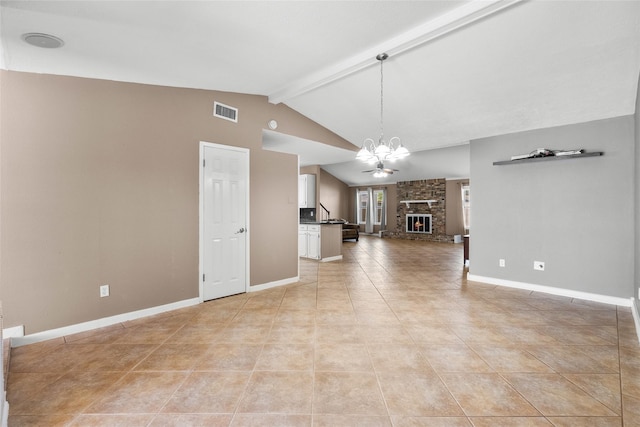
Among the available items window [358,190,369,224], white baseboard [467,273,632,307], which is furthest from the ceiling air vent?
window [358,190,369,224]

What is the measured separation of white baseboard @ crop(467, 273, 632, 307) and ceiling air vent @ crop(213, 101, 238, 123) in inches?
179

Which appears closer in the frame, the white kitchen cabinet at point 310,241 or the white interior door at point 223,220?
the white interior door at point 223,220

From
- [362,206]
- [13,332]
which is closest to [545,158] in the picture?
[13,332]

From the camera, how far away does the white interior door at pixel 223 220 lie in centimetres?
386

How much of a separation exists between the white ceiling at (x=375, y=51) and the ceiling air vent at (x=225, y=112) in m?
0.29

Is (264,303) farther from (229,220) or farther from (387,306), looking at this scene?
(387,306)

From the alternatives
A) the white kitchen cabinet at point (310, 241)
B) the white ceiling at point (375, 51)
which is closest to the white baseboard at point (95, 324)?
the white ceiling at point (375, 51)

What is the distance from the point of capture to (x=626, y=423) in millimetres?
1663

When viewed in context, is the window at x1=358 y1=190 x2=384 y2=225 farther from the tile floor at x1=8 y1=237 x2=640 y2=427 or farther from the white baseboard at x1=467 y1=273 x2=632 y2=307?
the tile floor at x1=8 y1=237 x2=640 y2=427

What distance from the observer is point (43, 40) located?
7.45ft

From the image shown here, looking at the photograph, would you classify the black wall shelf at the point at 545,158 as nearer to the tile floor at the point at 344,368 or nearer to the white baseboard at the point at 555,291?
the white baseboard at the point at 555,291

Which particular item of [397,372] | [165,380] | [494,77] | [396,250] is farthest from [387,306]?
[396,250]

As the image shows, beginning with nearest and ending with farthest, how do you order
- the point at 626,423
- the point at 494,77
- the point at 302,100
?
1. the point at 626,423
2. the point at 494,77
3. the point at 302,100

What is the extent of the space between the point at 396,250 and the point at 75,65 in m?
7.78
